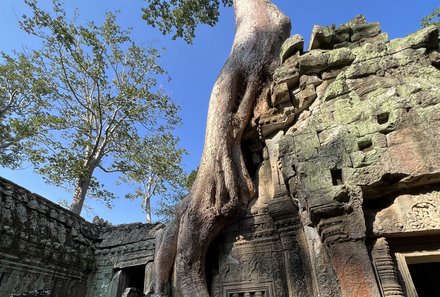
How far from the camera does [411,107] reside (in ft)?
8.38

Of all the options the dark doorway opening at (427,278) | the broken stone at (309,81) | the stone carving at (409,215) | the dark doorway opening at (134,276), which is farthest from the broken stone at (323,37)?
the dark doorway opening at (134,276)

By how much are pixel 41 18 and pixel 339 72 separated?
1028cm

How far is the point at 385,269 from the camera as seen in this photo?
219 cm

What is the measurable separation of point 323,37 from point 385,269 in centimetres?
269

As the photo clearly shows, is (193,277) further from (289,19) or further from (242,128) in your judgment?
(289,19)

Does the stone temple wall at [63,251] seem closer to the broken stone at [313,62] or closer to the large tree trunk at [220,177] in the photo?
the large tree trunk at [220,177]

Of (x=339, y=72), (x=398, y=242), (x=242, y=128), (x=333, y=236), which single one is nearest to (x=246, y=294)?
(x=333, y=236)

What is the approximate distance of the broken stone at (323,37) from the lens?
3633 mm

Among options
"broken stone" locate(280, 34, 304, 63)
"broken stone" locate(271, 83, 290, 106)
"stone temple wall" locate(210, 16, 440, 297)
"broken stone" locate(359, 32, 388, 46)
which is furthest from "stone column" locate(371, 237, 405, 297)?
"broken stone" locate(280, 34, 304, 63)

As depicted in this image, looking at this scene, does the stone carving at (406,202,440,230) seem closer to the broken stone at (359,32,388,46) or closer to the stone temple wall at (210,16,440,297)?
the stone temple wall at (210,16,440,297)

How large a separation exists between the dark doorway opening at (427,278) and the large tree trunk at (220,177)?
95.9 inches

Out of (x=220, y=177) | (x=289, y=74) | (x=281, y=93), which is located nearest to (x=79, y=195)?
(x=220, y=177)

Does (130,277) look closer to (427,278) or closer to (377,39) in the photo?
(427,278)

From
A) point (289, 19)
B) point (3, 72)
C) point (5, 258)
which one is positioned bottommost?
point (5, 258)
